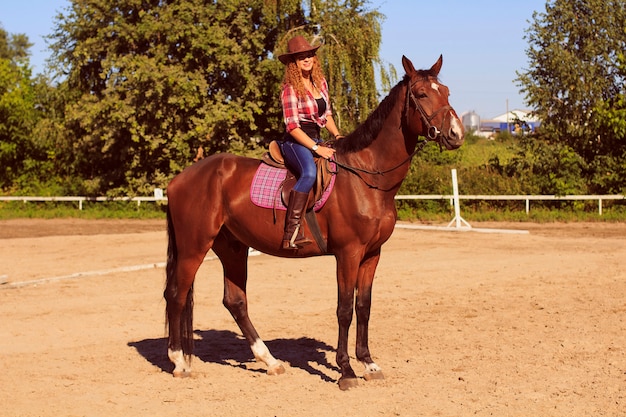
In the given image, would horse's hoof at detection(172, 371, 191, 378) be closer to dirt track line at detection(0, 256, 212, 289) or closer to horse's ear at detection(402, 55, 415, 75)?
horse's ear at detection(402, 55, 415, 75)

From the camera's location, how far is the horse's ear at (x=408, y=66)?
652 centimetres

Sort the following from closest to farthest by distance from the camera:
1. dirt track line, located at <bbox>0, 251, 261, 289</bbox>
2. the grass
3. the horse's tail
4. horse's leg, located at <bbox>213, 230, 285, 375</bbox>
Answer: the horse's tail, horse's leg, located at <bbox>213, 230, 285, 375</bbox>, dirt track line, located at <bbox>0, 251, 261, 289</bbox>, the grass

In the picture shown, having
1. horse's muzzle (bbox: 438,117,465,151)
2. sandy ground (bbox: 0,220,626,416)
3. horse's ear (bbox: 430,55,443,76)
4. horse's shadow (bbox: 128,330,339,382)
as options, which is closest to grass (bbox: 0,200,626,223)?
sandy ground (bbox: 0,220,626,416)

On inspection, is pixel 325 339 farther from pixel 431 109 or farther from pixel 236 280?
pixel 431 109

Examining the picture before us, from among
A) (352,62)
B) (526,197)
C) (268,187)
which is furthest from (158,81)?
(268,187)

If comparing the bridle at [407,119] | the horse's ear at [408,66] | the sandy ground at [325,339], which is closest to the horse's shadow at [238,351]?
the sandy ground at [325,339]

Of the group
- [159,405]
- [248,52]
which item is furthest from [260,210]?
[248,52]

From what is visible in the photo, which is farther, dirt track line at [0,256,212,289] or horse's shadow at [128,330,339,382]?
dirt track line at [0,256,212,289]

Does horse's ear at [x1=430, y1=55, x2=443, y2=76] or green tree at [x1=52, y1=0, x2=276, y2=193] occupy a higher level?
green tree at [x1=52, y1=0, x2=276, y2=193]

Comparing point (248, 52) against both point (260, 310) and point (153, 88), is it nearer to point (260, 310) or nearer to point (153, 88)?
point (153, 88)

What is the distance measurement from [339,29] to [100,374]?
23902mm

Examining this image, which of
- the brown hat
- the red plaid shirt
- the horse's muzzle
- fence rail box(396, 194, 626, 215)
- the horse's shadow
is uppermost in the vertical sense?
the brown hat

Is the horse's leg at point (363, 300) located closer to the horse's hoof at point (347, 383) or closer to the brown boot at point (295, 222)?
the horse's hoof at point (347, 383)

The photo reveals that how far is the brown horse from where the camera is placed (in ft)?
21.5
